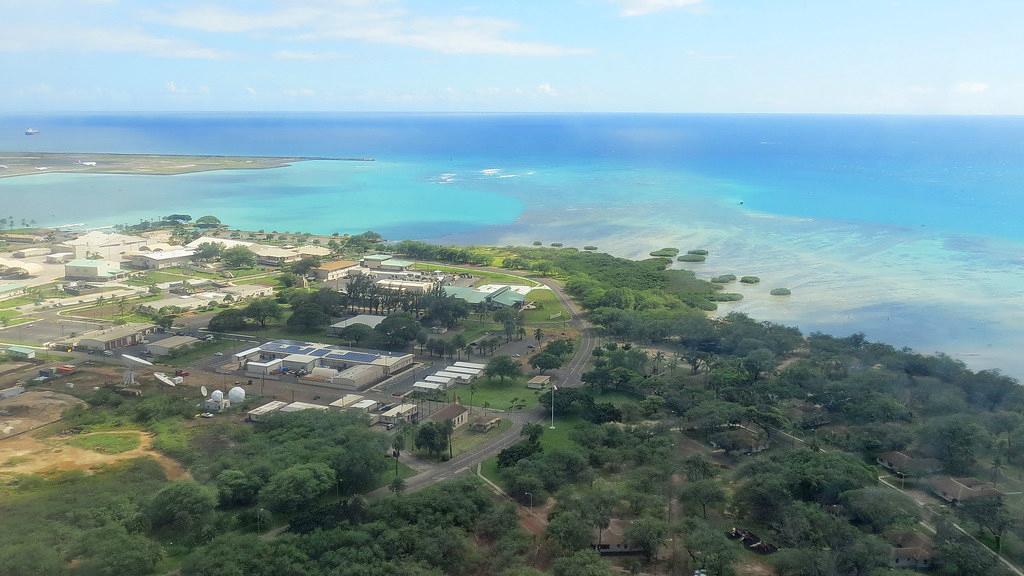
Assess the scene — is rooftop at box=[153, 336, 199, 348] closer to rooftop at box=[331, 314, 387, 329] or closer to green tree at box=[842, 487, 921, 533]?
rooftop at box=[331, 314, 387, 329]

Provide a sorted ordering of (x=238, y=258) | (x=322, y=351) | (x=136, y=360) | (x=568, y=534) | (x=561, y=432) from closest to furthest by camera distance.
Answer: (x=568, y=534), (x=561, y=432), (x=136, y=360), (x=322, y=351), (x=238, y=258)

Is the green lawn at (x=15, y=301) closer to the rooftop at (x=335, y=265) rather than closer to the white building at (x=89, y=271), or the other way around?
the white building at (x=89, y=271)

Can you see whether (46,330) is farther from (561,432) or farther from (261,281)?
(561,432)

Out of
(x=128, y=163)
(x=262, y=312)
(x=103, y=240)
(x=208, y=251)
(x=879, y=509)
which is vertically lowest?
(x=262, y=312)

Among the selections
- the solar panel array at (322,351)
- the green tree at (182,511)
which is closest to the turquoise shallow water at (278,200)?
the solar panel array at (322,351)

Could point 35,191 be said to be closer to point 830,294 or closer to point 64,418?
point 64,418

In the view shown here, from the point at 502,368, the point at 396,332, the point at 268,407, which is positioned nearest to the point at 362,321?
the point at 396,332
